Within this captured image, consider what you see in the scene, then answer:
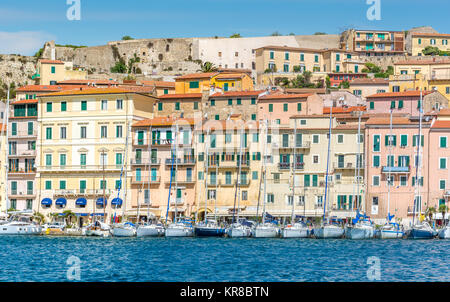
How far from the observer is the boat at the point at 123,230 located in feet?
192

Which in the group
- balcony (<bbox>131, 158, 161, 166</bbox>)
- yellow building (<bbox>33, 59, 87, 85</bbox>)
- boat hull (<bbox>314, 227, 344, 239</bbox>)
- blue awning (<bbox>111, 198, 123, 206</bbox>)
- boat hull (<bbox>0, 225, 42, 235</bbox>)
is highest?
yellow building (<bbox>33, 59, 87, 85</bbox>)

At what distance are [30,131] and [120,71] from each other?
48924 millimetres

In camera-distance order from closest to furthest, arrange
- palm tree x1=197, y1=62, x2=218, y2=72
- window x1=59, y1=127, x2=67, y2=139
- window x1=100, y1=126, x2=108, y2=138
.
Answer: window x1=100, y1=126, x2=108, y2=138, window x1=59, y1=127, x2=67, y2=139, palm tree x1=197, y1=62, x2=218, y2=72

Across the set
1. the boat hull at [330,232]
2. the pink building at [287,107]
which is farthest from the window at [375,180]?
the pink building at [287,107]

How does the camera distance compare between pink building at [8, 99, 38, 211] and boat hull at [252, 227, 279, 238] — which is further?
pink building at [8, 99, 38, 211]

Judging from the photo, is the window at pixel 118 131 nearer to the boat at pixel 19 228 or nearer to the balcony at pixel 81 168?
the balcony at pixel 81 168

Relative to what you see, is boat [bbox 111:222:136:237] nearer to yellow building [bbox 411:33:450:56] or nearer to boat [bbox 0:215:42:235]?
boat [bbox 0:215:42:235]

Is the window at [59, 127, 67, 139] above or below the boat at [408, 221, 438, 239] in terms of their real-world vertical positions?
above

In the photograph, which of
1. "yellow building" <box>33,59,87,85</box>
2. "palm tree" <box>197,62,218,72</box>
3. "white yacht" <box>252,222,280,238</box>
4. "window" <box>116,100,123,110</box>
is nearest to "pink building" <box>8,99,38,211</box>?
"window" <box>116,100,123,110</box>

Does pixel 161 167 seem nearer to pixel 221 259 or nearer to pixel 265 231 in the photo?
pixel 265 231

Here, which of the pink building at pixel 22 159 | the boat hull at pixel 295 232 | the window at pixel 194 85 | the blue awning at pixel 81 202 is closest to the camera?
the boat hull at pixel 295 232

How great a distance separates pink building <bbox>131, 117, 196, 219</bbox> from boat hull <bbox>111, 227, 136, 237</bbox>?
5667 millimetres

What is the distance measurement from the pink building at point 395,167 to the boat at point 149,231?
53.8 feet

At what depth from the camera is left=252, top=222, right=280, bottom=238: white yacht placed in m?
56.5
